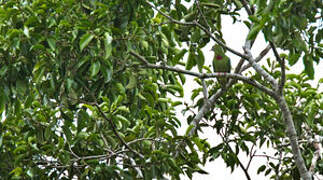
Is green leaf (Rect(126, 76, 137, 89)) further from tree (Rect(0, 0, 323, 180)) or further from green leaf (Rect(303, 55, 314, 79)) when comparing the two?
green leaf (Rect(303, 55, 314, 79))

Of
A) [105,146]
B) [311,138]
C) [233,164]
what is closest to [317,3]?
[105,146]

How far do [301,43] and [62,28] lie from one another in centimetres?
174

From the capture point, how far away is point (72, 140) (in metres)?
4.03

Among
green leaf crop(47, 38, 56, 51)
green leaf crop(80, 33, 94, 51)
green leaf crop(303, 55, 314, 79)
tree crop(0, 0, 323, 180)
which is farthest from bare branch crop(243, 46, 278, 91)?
green leaf crop(47, 38, 56, 51)

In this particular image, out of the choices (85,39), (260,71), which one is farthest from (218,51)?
(85,39)

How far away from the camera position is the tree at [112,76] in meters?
3.41

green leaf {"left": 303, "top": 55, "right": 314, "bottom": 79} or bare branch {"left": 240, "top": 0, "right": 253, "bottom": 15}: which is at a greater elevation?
bare branch {"left": 240, "top": 0, "right": 253, "bottom": 15}

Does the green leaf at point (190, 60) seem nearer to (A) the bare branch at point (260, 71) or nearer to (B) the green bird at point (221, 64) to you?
(A) the bare branch at point (260, 71)

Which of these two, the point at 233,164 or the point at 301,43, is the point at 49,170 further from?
the point at 301,43

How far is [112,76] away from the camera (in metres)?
3.87

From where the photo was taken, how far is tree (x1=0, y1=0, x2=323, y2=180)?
134 inches

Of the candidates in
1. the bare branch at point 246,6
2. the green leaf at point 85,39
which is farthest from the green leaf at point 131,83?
the bare branch at point 246,6

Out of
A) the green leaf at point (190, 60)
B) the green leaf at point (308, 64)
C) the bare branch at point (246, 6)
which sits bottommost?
the green leaf at point (308, 64)

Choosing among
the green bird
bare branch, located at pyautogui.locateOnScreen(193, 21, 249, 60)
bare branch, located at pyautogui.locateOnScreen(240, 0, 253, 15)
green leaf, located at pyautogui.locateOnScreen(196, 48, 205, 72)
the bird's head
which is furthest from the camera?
the green bird
